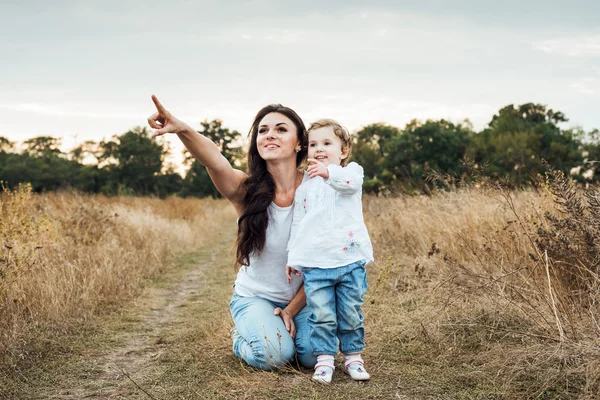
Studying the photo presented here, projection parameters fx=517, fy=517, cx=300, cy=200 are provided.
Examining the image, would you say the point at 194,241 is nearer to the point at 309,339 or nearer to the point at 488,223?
the point at 488,223

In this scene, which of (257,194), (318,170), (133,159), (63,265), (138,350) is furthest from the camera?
(133,159)

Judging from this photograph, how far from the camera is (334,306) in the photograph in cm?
316

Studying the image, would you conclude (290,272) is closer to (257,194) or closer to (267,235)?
(267,235)

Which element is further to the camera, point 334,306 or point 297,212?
point 297,212

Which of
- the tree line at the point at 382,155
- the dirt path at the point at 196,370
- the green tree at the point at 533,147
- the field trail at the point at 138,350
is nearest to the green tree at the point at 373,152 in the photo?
the tree line at the point at 382,155

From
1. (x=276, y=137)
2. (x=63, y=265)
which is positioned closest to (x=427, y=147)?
(x=63, y=265)

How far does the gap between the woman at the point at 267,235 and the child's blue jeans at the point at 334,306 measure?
0.33m

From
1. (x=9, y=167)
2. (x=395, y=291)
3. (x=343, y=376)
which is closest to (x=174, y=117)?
(x=343, y=376)

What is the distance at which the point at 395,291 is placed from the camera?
5.48 meters

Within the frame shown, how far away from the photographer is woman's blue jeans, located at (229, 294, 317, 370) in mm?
3338

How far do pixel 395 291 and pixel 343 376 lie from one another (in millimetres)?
2406

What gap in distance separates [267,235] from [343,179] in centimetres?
82

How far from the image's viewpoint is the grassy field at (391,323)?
116 inches

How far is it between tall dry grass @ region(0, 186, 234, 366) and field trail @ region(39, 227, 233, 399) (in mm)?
381
